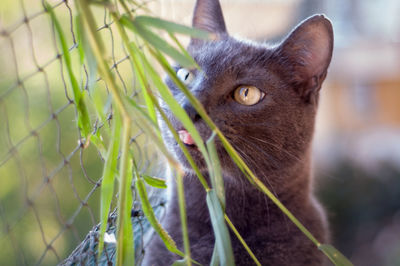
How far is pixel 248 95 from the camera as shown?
1131mm

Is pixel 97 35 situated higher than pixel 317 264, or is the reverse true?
pixel 97 35

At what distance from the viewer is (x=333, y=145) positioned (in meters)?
3.94

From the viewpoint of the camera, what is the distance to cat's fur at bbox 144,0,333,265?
3.63ft

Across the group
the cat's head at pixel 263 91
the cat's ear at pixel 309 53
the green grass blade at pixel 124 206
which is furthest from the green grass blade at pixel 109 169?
the cat's ear at pixel 309 53

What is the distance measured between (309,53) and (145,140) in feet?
1.96

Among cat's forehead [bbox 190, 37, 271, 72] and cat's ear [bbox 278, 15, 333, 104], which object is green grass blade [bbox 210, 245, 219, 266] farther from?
cat's ear [bbox 278, 15, 333, 104]

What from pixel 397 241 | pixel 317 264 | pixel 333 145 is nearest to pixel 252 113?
pixel 317 264

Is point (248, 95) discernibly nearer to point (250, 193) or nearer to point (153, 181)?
point (250, 193)

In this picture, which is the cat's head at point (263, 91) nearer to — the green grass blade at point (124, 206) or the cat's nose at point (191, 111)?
the cat's nose at point (191, 111)

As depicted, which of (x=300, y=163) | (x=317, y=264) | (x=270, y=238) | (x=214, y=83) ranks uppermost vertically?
(x=214, y=83)

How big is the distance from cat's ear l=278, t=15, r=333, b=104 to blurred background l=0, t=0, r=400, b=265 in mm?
392

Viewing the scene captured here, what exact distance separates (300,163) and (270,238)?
23 cm

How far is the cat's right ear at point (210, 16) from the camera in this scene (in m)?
1.38

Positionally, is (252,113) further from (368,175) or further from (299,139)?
(368,175)
